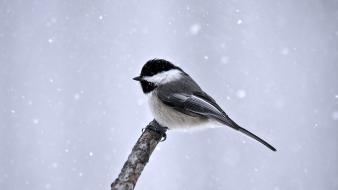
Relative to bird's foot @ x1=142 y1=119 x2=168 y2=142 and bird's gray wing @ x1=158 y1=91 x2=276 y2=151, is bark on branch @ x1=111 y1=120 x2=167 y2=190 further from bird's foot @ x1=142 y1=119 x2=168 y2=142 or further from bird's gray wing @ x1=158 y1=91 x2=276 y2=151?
bird's gray wing @ x1=158 y1=91 x2=276 y2=151

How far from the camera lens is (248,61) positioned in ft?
167

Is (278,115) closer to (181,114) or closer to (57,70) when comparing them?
(181,114)

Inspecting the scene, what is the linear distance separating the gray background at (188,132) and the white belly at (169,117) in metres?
0.30

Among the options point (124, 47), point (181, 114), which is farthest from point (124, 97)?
point (124, 47)

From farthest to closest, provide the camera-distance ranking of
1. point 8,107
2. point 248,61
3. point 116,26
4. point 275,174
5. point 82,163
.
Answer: point 116,26
point 248,61
point 8,107
point 82,163
point 275,174

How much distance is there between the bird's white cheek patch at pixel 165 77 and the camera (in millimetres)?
4434

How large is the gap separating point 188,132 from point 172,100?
40 cm

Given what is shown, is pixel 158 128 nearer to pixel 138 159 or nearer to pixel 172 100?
pixel 172 100

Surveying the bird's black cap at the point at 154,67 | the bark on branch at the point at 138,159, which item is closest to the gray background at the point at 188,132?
the bird's black cap at the point at 154,67

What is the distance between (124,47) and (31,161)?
50.2 meters

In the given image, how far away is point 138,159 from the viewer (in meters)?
3.01

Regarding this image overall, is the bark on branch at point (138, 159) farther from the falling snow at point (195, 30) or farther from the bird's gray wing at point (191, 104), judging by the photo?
the falling snow at point (195, 30)

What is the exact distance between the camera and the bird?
431cm

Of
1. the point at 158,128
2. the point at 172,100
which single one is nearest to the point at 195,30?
the point at 172,100
